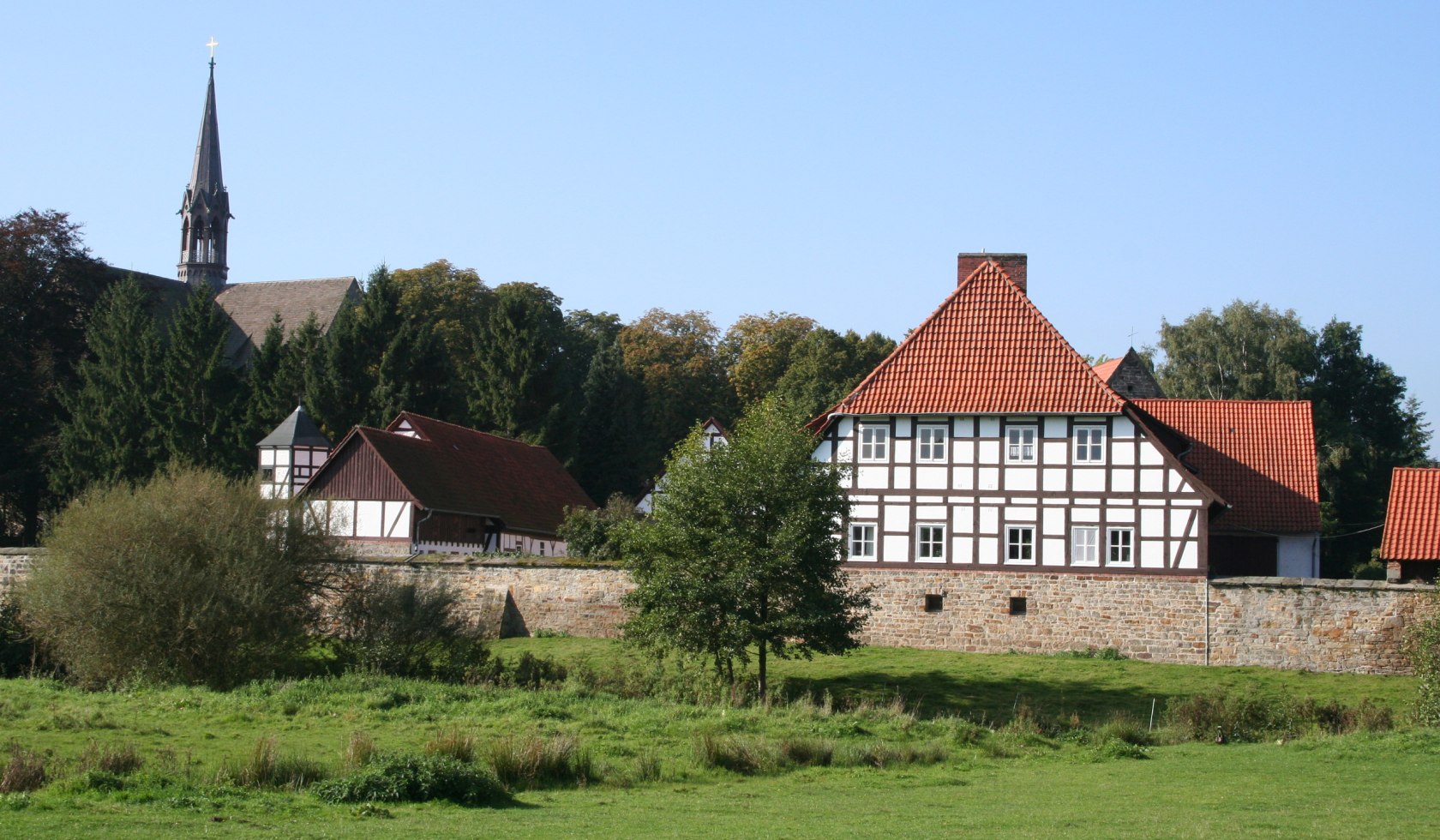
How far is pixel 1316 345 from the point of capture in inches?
2216

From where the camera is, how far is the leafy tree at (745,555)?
27.1 m

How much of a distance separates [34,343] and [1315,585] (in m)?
39.9

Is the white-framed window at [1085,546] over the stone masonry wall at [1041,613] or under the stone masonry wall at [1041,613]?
over

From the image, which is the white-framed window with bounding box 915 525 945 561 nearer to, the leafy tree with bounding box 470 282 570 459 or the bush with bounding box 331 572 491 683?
the bush with bounding box 331 572 491 683

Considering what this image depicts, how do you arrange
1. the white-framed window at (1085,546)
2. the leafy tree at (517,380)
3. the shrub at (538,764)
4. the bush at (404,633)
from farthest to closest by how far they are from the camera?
the leafy tree at (517,380)
the white-framed window at (1085,546)
the bush at (404,633)
the shrub at (538,764)

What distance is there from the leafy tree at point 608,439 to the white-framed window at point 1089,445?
2565 cm

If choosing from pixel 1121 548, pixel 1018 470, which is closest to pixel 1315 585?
pixel 1121 548

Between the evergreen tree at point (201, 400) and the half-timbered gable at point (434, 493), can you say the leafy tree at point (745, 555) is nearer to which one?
the half-timbered gable at point (434, 493)

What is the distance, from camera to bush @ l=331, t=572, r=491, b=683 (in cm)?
2812

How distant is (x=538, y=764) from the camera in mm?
17312

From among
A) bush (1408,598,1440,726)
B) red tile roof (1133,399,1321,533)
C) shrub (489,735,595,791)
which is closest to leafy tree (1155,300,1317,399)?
red tile roof (1133,399,1321,533)

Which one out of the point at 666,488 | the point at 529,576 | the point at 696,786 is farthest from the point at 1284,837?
the point at 529,576

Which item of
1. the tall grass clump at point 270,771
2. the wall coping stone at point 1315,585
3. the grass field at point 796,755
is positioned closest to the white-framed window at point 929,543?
the grass field at point 796,755

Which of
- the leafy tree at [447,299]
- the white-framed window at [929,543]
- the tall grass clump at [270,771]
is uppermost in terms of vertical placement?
the leafy tree at [447,299]
